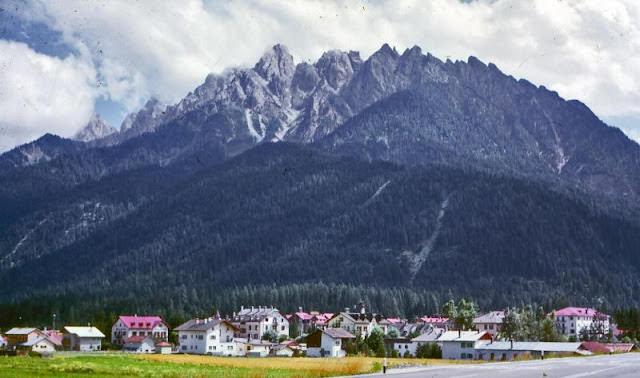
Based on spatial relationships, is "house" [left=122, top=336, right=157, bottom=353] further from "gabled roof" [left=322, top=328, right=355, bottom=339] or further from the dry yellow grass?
the dry yellow grass

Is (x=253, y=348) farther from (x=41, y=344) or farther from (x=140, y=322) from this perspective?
(x=140, y=322)

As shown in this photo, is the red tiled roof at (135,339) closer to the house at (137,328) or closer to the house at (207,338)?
the house at (207,338)

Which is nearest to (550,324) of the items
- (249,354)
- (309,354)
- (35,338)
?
(309,354)

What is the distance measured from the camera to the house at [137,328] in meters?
192

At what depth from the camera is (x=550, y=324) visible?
157 m

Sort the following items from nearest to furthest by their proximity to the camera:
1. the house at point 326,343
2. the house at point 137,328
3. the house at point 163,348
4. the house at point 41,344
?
the house at point 326,343, the house at point 41,344, the house at point 163,348, the house at point 137,328

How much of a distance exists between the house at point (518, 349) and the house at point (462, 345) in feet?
2.75

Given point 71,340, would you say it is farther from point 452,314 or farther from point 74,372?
point 74,372

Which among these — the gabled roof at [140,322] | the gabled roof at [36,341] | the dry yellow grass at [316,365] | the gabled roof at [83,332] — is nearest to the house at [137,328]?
the gabled roof at [140,322]

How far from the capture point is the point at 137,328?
630ft

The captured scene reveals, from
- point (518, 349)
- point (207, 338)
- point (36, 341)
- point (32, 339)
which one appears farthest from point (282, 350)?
point (32, 339)

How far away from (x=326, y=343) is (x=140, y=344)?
43552 millimetres

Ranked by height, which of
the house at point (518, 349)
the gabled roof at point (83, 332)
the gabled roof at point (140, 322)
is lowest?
the house at point (518, 349)

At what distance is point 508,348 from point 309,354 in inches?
1463
